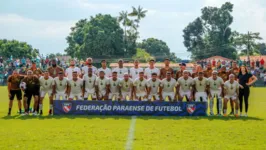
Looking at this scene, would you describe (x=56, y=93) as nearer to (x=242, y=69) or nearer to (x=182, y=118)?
(x=182, y=118)

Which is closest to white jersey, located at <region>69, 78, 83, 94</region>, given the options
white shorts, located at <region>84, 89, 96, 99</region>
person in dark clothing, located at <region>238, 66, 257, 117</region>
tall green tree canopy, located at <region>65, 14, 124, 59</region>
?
white shorts, located at <region>84, 89, 96, 99</region>

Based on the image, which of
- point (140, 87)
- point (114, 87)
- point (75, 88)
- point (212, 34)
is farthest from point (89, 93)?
point (212, 34)

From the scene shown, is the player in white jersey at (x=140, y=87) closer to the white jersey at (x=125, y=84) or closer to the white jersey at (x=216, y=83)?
the white jersey at (x=125, y=84)

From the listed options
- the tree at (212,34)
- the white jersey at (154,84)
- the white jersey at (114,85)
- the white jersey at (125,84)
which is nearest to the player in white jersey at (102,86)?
the white jersey at (114,85)

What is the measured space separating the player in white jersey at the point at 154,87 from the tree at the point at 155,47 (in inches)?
4874

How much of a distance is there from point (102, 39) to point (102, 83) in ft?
203

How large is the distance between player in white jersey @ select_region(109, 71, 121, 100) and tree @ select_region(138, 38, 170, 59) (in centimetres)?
12381

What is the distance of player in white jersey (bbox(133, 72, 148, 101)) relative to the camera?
2074 centimetres

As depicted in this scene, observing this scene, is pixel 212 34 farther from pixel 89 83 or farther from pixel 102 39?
pixel 89 83

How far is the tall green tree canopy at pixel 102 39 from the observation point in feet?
269

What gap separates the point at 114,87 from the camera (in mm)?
20875

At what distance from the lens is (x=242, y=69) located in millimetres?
20031
